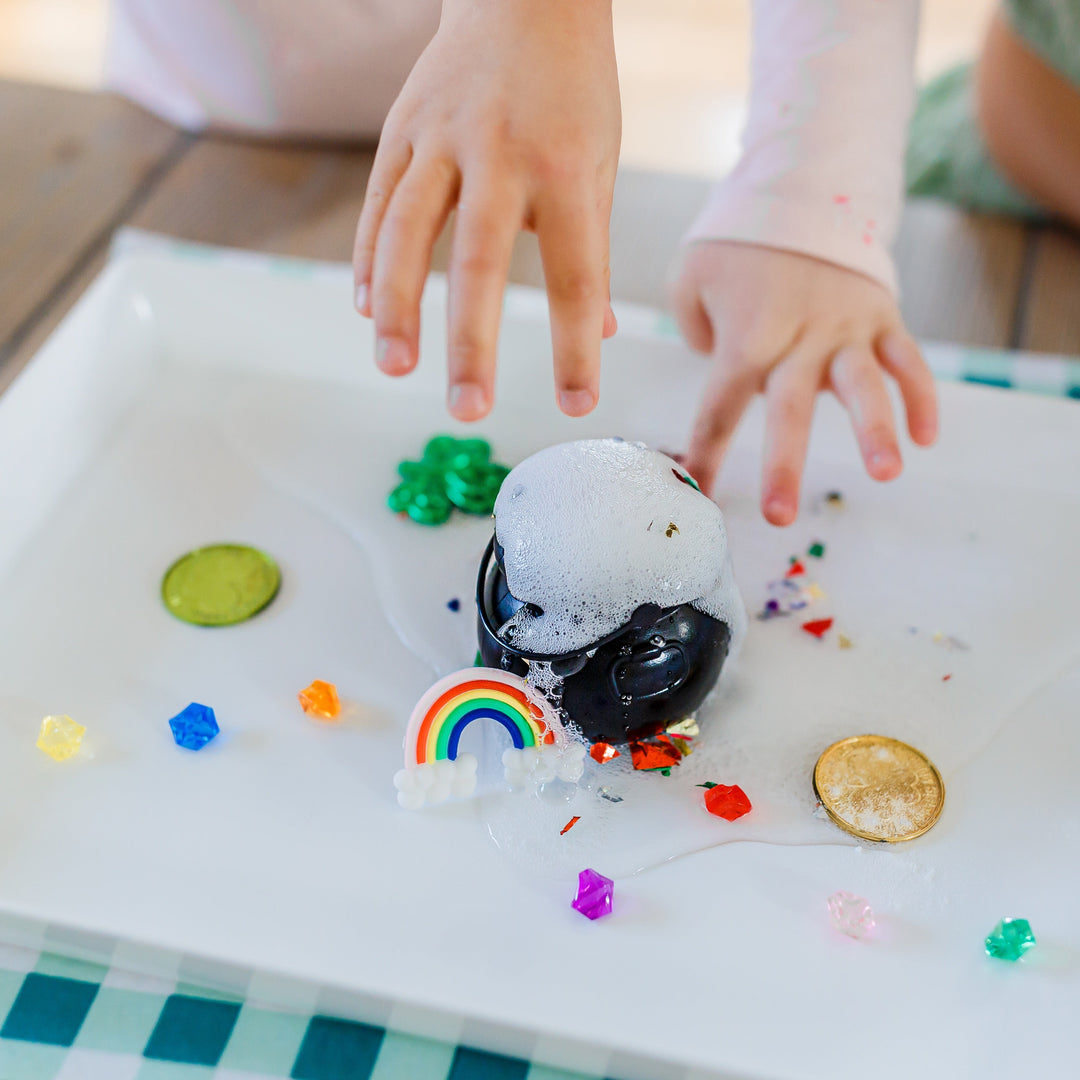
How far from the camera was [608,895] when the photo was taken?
1.24 ft

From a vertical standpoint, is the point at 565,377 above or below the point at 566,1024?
above

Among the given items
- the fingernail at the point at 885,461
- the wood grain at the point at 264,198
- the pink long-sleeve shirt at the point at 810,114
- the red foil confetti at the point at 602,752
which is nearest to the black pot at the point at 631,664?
the red foil confetti at the point at 602,752

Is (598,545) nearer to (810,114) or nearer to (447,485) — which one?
(447,485)

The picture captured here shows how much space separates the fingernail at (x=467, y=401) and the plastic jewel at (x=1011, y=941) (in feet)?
0.82

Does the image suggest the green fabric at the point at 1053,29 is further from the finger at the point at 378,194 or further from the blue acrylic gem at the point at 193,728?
the blue acrylic gem at the point at 193,728

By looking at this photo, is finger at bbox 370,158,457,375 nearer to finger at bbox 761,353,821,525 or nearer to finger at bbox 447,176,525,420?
finger at bbox 447,176,525,420

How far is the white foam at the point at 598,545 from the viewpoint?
39 cm

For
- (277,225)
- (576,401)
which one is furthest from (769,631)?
(277,225)

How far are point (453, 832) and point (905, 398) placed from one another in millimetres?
301

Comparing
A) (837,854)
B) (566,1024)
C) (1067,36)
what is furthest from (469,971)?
(1067,36)

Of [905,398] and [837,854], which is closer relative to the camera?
[837,854]

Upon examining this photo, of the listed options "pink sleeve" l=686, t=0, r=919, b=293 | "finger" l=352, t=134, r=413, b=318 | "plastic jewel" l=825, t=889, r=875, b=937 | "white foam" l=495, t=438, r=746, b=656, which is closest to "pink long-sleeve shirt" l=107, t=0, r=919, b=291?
"pink sleeve" l=686, t=0, r=919, b=293

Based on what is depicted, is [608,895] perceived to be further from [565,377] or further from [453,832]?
[565,377]

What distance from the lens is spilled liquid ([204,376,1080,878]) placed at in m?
0.41
